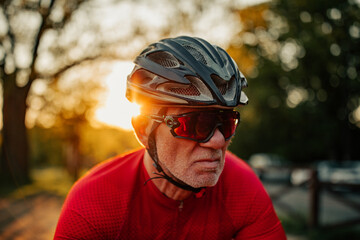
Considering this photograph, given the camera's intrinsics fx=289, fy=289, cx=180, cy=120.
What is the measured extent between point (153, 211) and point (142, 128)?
1.93 feet

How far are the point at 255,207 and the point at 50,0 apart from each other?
42.4 feet

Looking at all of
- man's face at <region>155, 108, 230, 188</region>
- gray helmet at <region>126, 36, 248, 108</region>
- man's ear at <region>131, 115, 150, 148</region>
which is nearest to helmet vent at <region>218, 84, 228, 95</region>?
gray helmet at <region>126, 36, 248, 108</region>

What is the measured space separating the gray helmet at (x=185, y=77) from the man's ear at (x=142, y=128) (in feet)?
0.42

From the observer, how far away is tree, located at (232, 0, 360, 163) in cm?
2459

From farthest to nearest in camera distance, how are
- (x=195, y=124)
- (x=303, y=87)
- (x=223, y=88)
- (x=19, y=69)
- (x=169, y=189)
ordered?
(x=303, y=87)
(x=19, y=69)
(x=169, y=189)
(x=223, y=88)
(x=195, y=124)

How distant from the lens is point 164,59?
2094 millimetres

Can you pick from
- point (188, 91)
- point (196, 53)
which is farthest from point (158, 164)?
point (196, 53)

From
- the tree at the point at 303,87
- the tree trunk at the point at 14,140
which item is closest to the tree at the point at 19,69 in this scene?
the tree trunk at the point at 14,140

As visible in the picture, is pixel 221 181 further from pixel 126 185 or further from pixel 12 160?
pixel 12 160

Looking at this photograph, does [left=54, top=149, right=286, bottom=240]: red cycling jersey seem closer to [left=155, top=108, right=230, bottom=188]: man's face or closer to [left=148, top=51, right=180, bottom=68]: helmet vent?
[left=155, top=108, right=230, bottom=188]: man's face

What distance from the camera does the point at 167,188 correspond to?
209 cm

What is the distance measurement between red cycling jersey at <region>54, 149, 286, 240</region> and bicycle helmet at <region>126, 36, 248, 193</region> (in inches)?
8.2

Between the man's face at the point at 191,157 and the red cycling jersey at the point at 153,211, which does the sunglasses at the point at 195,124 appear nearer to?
the man's face at the point at 191,157

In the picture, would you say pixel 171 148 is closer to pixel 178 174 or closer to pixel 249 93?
pixel 178 174
